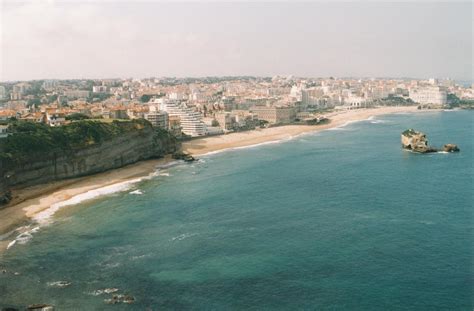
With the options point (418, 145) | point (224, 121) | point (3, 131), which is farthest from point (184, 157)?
point (418, 145)

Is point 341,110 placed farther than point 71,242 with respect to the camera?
Yes

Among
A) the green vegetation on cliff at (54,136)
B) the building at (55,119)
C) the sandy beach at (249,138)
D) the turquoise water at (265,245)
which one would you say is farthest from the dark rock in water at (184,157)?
the building at (55,119)

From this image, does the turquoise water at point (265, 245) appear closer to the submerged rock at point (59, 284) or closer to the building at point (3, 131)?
the submerged rock at point (59, 284)

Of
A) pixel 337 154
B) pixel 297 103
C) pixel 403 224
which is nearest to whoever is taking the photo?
pixel 403 224

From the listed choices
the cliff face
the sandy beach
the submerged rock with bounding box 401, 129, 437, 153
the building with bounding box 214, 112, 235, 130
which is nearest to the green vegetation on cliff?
the cliff face

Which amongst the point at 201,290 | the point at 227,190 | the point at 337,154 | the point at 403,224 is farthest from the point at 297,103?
the point at 201,290

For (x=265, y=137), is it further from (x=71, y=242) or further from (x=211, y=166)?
(x=71, y=242)
